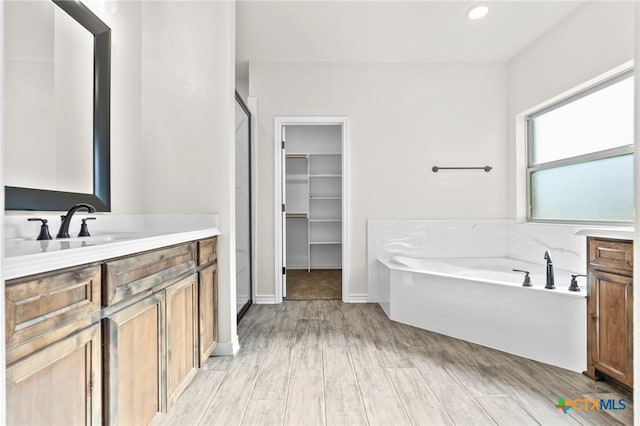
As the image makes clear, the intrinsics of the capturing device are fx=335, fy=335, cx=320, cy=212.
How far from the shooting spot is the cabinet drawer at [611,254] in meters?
1.75

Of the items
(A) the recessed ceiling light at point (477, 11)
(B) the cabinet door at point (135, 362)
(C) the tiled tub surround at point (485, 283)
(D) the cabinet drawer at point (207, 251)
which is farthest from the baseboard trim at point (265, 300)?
(A) the recessed ceiling light at point (477, 11)

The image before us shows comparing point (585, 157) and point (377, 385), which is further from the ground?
point (585, 157)

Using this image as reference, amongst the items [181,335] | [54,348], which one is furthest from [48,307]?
[181,335]

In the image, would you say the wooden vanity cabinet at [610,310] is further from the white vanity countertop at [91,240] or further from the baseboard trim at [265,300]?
the baseboard trim at [265,300]

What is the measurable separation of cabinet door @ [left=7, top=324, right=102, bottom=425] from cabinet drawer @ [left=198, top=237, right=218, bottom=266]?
0.94 meters

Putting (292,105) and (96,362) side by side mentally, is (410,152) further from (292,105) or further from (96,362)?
(96,362)

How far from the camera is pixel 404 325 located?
2.86 meters

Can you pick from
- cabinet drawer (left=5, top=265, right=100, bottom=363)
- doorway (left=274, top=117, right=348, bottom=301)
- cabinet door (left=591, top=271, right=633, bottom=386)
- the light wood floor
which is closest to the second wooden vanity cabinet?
cabinet drawer (left=5, top=265, right=100, bottom=363)

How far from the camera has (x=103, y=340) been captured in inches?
43.6

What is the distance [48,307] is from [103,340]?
289 millimetres

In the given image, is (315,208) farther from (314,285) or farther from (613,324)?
(613,324)

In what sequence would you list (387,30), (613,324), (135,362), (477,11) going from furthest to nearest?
(387,30) → (477,11) → (613,324) → (135,362)

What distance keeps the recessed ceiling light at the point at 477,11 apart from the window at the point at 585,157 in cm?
106

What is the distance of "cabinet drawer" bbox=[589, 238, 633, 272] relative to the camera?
1753mm
